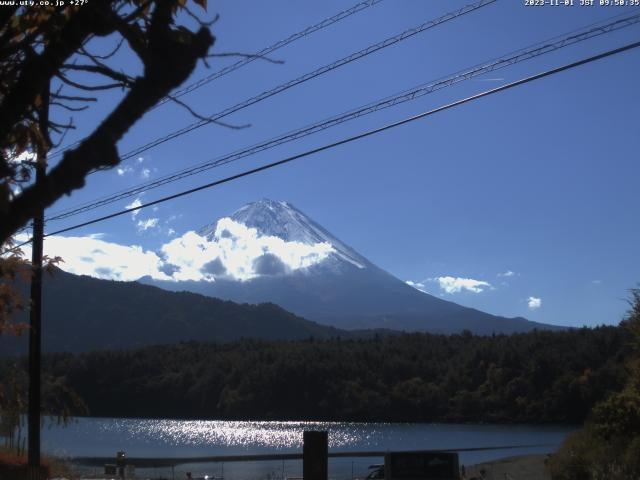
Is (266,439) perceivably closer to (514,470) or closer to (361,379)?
(361,379)

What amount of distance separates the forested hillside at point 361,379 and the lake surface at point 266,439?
272 centimetres

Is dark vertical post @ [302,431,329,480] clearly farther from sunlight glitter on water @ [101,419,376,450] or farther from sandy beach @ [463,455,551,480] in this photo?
sunlight glitter on water @ [101,419,376,450]

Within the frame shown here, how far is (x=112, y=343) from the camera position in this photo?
7525 inches

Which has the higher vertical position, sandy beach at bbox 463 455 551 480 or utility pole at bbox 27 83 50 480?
utility pole at bbox 27 83 50 480

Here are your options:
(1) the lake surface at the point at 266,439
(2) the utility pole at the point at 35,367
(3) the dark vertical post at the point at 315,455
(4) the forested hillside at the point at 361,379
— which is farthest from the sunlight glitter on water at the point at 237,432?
(3) the dark vertical post at the point at 315,455

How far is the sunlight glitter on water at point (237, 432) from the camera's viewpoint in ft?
260

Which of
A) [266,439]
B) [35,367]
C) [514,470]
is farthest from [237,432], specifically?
[35,367]

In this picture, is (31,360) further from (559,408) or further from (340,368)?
(340,368)

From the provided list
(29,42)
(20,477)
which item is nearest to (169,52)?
(29,42)

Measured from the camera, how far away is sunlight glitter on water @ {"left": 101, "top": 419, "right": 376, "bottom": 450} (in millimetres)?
79125

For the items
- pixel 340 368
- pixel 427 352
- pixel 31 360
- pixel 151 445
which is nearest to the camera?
pixel 31 360

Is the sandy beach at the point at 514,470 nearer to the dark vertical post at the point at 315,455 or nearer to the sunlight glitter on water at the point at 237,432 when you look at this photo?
the dark vertical post at the point at 315,455

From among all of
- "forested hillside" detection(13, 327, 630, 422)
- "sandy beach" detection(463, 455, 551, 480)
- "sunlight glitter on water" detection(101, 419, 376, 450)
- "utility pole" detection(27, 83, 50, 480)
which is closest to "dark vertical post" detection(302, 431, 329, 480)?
"utility pole" detection(27, 83, 50, 480)

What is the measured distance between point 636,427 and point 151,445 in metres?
64.9
